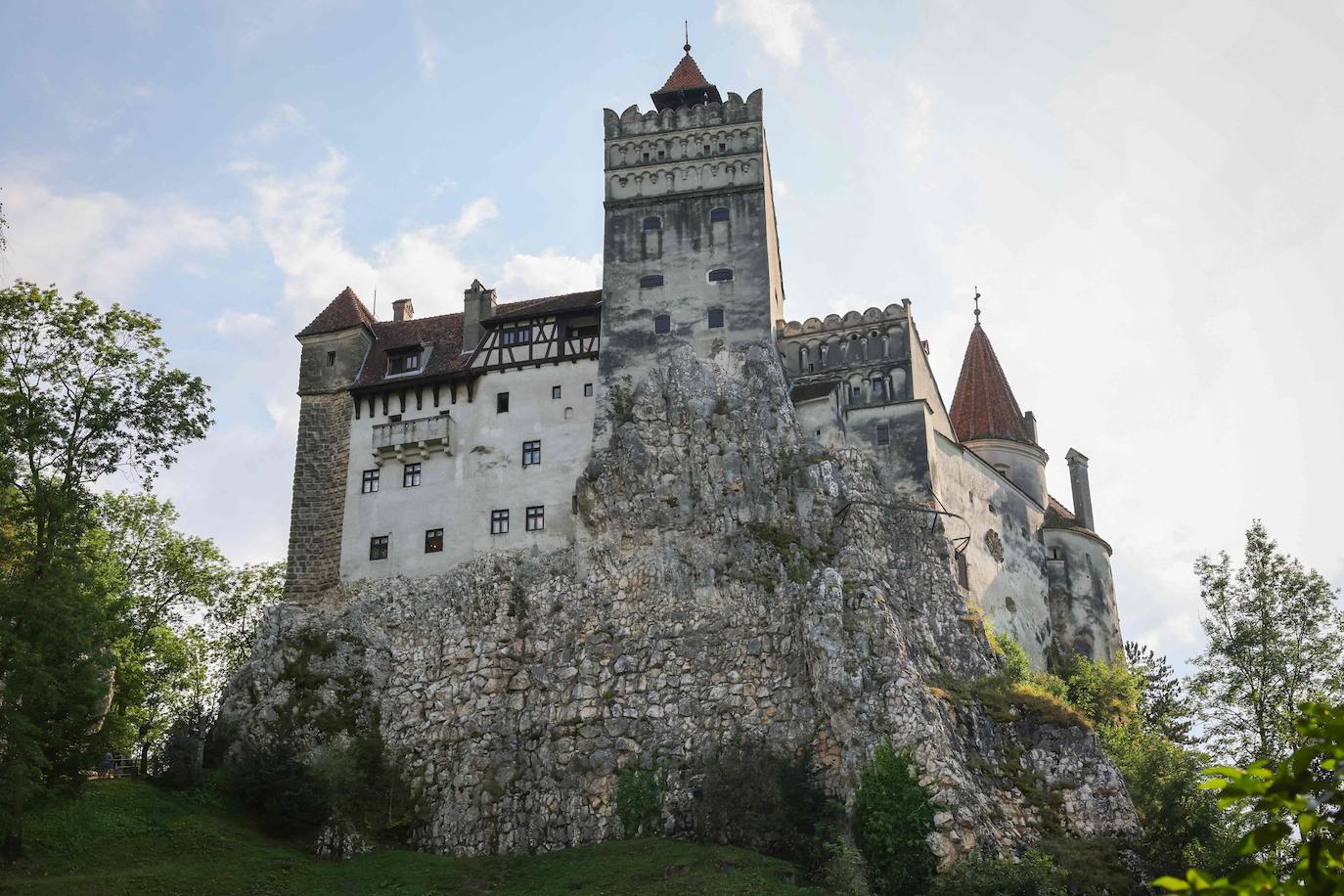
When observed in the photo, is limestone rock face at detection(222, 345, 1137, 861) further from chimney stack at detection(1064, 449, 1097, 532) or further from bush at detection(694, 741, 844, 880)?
chimney stack at detection(1064, 449, 1097, 532)

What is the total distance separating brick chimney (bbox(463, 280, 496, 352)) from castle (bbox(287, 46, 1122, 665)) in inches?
3.8

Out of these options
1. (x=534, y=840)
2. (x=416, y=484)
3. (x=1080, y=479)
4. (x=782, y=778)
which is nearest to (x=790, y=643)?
(x=782, y=778)

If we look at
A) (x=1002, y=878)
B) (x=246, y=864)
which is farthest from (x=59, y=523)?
(x=1002, y=878)

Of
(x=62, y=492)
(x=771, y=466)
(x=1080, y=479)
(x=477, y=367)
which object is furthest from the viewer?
(x=1080, y=479)

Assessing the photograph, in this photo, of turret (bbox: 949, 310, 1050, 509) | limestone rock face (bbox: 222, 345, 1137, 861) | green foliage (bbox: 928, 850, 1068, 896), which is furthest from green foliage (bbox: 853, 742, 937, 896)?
turret (bbox: 949, 310, 1050, 509)

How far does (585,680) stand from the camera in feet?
152

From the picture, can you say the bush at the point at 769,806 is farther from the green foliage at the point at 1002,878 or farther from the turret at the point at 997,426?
the turret at the point at 997,426

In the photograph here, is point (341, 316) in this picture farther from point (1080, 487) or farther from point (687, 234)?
point (1080, 487)

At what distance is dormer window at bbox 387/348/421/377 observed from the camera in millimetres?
55719

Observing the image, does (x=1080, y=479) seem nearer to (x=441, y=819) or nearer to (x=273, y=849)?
(x=441, y=819)

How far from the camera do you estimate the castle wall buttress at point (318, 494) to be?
52.2 metres

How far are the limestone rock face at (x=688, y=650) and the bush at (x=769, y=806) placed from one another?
80cm

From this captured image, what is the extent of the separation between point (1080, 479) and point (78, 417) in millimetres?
42306

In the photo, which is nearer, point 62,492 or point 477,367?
point 62,492
